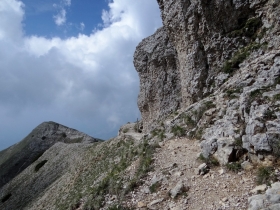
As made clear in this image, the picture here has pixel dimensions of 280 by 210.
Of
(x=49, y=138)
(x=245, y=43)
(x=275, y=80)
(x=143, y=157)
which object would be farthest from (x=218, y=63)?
(x=49, y=138)

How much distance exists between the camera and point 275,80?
49.6 ft

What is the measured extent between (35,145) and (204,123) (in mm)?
64499

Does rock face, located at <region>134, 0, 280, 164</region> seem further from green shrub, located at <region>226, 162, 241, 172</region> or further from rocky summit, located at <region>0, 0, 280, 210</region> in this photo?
green shrub, located at <region>226, 162, 241, 172</region>

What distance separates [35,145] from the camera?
236ft

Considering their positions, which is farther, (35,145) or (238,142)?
(35,145)

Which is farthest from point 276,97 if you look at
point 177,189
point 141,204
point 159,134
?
point 159,134

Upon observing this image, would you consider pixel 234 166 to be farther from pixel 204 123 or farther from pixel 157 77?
pixel 157 77

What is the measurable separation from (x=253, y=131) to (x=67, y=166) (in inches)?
1517

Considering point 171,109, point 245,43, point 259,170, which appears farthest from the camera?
point 171,109

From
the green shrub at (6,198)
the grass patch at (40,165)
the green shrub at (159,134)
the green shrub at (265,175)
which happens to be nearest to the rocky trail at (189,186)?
the green shrub at (265,175)

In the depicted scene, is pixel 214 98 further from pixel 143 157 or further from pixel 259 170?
pixel 259 170

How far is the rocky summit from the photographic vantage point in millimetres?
11172

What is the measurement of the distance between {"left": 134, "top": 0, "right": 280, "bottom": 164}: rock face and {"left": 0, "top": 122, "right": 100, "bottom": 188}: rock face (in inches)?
1314

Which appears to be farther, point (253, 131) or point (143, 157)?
point (143, 157)
